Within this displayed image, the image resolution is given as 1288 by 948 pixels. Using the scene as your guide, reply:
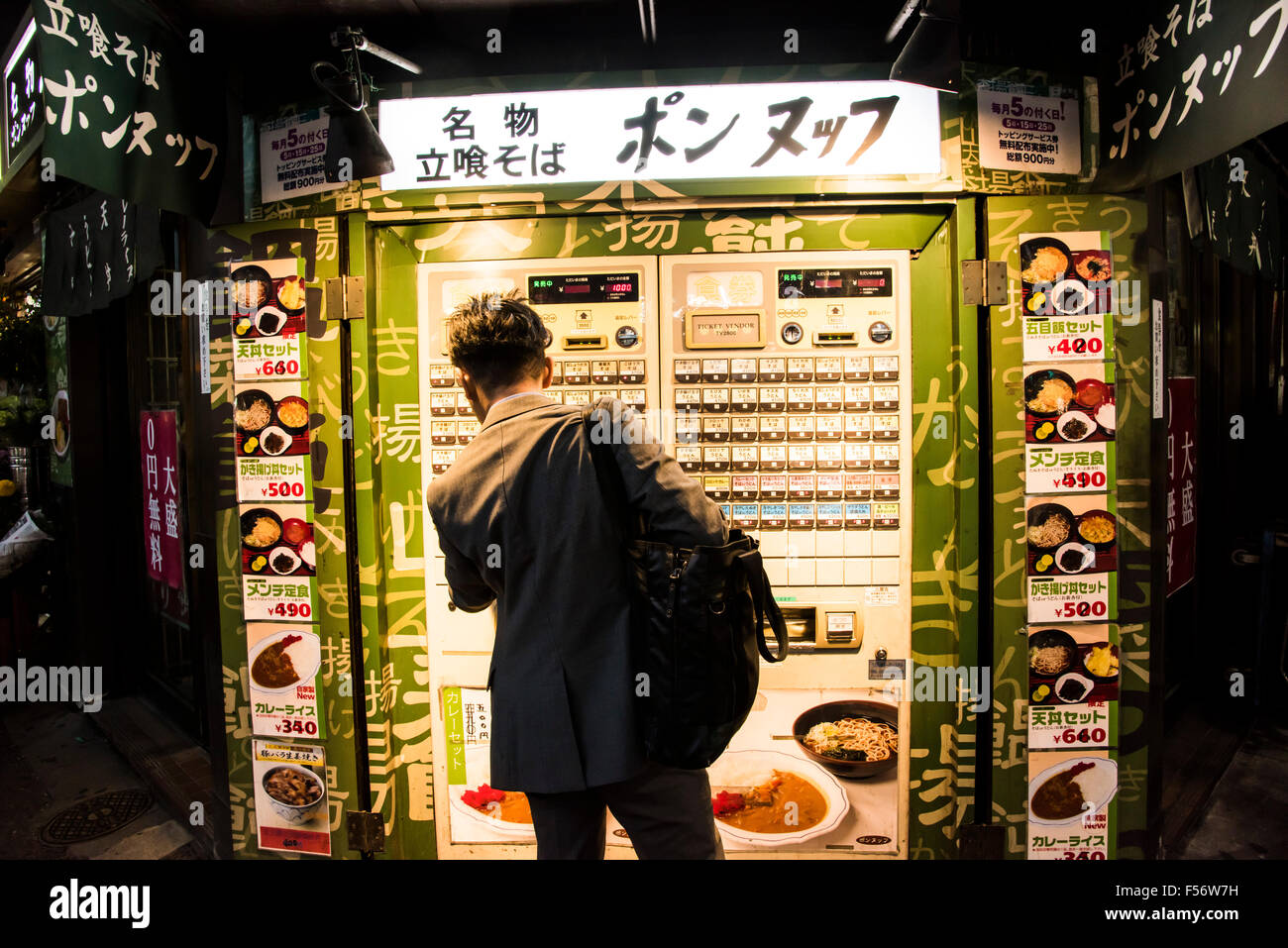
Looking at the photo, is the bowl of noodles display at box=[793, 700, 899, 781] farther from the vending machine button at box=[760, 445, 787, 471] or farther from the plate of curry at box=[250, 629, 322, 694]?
the plate of curry at box=[250, 629, 322, 694]

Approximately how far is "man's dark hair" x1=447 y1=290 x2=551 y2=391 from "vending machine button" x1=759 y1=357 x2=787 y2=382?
118cm

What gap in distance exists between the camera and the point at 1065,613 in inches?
111

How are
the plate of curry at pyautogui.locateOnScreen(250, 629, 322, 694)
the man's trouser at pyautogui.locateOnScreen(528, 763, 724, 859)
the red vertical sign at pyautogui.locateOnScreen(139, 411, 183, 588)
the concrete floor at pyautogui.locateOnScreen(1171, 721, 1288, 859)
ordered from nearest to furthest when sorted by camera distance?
the man's trouser at pyautogui.locateOnScreen(528, 763, 724, 859)
the plate of curry at pyautogui.locateOnScreen(250, 629, 322, 694)
the concrete floor at pyautogui.locateOnScreen(1171, 721, 1288, 859)
the red vertical sign at pyautogui.locateOnScreen(139, 411, 183, 588)

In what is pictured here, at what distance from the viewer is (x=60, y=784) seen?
4258mm

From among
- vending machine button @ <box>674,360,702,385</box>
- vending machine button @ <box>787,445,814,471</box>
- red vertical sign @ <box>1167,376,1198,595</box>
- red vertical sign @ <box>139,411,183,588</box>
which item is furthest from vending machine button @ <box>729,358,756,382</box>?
red vertical sign @ <box>139,411,183,588</box>

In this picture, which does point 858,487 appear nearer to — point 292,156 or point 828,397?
point 828,397

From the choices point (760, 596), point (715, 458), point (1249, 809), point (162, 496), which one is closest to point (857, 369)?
point (715, 458)

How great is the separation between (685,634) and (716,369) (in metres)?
1.40

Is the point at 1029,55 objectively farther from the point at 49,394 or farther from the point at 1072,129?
the point at 49,394

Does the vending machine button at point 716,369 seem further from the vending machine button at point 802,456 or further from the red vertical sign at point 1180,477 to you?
the red vertical sign at point 1180,477

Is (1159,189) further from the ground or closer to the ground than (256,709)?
further from the ground

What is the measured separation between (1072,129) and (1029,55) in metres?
0.42

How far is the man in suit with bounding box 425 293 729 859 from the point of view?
1.93 metres

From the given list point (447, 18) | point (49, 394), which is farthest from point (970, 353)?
point (49, 394)
